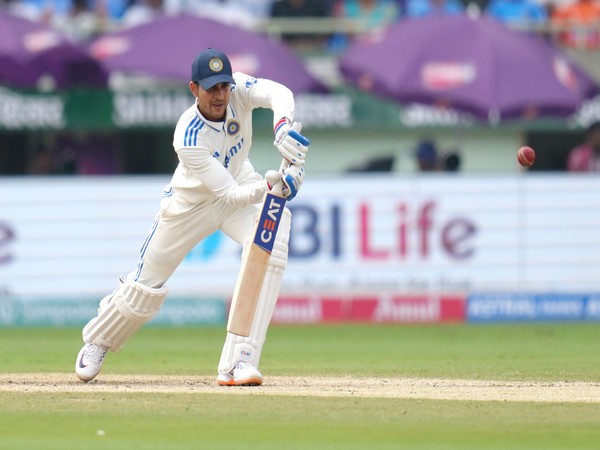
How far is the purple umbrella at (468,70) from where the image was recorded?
46.4 ft

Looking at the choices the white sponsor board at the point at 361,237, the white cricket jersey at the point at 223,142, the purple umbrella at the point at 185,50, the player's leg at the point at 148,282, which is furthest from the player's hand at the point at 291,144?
the purple umbrella at the point at 185,50

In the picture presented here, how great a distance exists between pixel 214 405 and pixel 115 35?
349 inches

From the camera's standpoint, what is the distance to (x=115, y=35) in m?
15.1

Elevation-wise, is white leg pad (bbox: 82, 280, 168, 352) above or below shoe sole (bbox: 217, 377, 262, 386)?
above

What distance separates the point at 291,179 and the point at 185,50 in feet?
24.5

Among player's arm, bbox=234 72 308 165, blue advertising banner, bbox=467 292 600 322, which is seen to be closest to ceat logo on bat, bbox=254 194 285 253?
player's arm, bbox=234 72 308 165

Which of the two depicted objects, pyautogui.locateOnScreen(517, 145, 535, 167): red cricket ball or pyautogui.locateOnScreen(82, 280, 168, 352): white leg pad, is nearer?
pyautogui.locateOnScreen(82, 280, 168, 352): white leg pad

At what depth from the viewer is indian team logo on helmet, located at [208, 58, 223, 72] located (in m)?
7.42

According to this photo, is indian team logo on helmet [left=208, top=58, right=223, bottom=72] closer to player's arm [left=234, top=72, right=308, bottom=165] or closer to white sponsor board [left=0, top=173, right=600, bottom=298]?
player's arm [left=234, top=72, right=308, bottom=165]

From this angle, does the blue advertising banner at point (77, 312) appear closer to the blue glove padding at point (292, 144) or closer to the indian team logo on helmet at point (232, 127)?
the indian team logo on helmet at point (232, 127)

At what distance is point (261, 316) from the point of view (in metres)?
7.70

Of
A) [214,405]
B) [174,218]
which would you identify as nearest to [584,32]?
[174,218]

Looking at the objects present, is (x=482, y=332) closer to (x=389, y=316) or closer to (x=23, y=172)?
(x=389, y=316)

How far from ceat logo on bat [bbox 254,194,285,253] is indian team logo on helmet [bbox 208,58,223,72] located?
0.73 m
